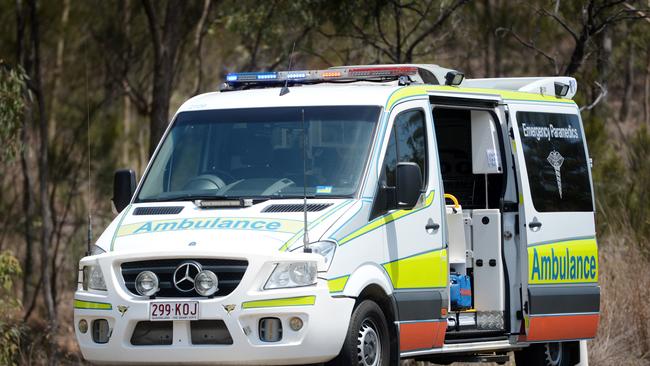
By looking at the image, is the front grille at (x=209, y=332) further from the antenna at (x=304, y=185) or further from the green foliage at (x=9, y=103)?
the green foliage at (x=9, y=103)

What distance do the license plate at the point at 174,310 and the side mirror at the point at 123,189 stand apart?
1.54 meters

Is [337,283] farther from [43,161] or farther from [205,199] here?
[43,161]

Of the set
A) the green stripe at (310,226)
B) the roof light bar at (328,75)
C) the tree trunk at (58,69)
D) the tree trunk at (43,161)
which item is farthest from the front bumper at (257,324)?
the tree trunk at (58,69)

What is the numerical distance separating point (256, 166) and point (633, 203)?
27.3ft

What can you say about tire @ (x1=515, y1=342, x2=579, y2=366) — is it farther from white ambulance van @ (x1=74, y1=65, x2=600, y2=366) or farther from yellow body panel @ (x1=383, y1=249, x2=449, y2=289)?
yellow body panel @ (x1=383, y1=249, x2=449, y2=289)

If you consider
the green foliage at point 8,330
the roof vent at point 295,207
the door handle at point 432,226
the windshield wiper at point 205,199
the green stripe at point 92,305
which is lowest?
the green foliage at point 8,330

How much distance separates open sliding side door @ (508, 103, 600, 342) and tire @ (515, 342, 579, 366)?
352 mm

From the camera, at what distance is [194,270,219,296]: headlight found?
26.8 ft

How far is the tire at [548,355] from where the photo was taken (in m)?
11.3

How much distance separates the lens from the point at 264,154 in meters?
9.27

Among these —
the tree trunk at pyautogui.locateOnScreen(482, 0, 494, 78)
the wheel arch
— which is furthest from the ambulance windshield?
the tree trunk at pyautogui.locateOnScreen(482, 0, 494, 78)

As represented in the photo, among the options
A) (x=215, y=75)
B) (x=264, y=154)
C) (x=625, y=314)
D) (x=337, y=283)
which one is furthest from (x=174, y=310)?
(x=215, y=75)

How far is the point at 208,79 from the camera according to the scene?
31.0 metres

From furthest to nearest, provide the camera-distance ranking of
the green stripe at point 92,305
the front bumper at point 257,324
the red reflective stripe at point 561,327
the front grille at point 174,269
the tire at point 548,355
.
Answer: the tire at point 548,355 → the red reflective stripe at point 561,327 → the green stripe at point 92,305 → the front grille at point 174,269 → the front bumper at point 257,324
